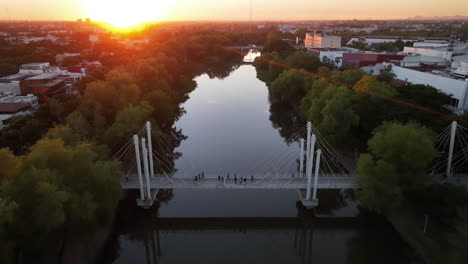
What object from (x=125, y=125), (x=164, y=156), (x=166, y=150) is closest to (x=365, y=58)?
(x=166, y=150)

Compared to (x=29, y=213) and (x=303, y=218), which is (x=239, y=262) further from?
(x=29, y=213)

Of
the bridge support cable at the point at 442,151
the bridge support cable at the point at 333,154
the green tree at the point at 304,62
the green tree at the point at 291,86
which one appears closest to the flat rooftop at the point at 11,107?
the bridge support cable at the point at 333,154

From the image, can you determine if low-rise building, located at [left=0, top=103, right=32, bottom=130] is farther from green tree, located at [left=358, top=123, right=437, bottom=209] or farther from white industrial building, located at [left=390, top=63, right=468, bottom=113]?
white industrial building, located at [left=390, top=63, right=468, bottom=113]

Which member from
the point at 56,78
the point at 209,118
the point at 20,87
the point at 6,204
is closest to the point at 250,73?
the point at 209,118

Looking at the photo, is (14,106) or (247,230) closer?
(247,230)

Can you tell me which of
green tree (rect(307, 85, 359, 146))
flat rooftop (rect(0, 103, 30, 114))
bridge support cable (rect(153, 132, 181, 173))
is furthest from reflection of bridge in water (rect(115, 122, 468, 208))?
flat rooftop (rect(0, 103, 30, 114))

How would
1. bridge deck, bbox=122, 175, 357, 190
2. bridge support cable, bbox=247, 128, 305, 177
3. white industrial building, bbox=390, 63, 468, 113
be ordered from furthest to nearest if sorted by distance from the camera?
white industrial building, bbox=390, 63, 468, 113 → bridge support cable, bbox=247, 128, 305, 177 → bridge deck, bbox=122, 175, 357, 190

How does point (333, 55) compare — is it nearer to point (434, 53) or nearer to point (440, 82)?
point (434, 53)
